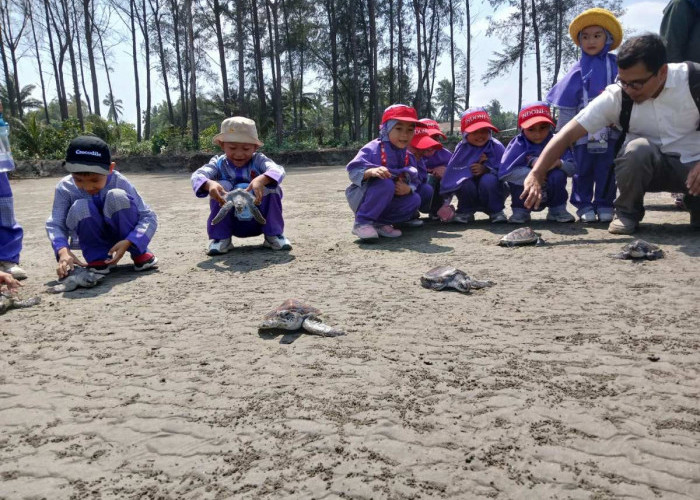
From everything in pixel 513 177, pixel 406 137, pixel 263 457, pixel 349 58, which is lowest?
pixel 263 457

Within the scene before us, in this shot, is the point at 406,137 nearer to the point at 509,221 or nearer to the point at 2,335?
the point at 509,221

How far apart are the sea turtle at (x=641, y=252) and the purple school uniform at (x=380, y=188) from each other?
1872 millimetres

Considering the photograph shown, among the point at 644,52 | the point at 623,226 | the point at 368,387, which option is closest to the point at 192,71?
the point at 623,226

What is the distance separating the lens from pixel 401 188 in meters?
4.82

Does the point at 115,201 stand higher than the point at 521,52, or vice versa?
the point at 521,52

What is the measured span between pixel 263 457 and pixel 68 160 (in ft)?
9.55

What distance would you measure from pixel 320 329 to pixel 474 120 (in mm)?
3444

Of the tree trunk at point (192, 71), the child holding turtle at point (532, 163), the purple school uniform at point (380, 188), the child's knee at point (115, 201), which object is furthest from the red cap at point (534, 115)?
the tree trunk at point (192, 71)

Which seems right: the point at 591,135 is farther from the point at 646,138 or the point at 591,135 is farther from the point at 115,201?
the point at 115,201

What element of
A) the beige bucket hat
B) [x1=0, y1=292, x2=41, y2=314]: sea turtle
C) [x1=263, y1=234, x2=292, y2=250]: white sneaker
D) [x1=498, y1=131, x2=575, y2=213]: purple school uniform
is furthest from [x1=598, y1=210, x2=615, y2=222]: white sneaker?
[x1=0, y1=292, x2=41, y2=314]: sea turtle

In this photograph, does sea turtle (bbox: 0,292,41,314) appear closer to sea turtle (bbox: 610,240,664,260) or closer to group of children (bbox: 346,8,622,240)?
group of children (bbox: 346,8,622,240)

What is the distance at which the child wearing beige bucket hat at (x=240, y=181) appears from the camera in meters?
4.37

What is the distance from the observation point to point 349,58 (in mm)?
30469

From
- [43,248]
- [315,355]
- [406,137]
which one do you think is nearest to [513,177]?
[406,137]
